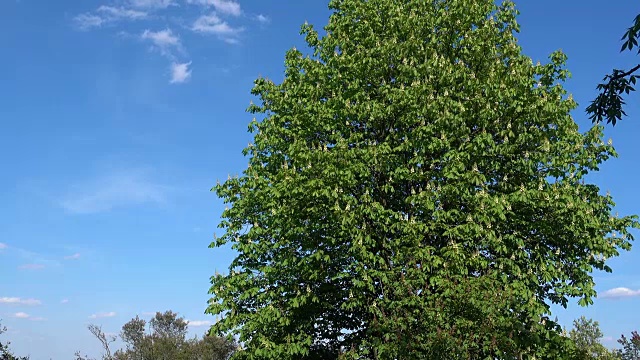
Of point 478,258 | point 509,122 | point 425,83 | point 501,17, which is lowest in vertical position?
point 478,258

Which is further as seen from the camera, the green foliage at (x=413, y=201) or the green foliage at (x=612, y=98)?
the green foliage at (x=413, y=201)

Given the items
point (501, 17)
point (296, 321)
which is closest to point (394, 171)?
point (296, 321)

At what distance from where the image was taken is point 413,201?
18641 millimetres

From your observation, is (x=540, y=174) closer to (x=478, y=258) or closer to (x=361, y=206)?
(x=478, y=258)

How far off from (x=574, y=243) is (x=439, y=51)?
29.4 ft

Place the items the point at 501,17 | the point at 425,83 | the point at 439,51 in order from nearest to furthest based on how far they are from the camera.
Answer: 1. the point at 425,83
2. the point at 439,51
3. the point at 501,17

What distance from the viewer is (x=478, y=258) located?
17.8 m

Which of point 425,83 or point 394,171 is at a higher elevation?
point 425,83

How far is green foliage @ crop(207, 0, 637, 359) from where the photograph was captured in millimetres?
18078

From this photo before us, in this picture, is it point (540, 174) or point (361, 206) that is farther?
point (540, 174)

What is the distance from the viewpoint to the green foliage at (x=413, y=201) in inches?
712

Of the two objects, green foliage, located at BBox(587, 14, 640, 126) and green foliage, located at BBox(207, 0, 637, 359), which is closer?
green foliage, located at BBox(587, 14, 640, 126)

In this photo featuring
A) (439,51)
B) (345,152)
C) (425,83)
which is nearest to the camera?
(345,152)

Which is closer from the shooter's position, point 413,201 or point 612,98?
point 612,98
